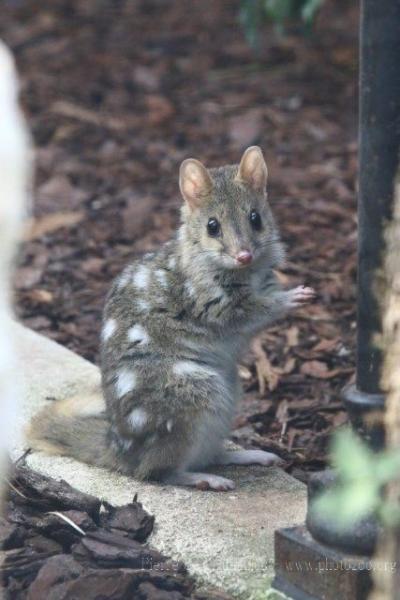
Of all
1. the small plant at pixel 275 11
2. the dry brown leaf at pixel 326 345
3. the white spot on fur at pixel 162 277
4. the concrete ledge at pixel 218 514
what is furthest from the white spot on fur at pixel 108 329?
the small plant at pixel 275 11

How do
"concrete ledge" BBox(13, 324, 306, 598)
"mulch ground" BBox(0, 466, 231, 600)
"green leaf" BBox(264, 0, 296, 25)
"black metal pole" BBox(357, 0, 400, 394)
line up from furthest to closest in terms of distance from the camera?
"green leaf" BBox(264, 0, 296, 25), "concrete ledge" BBox(13, 324, 306, 598), "mulch ground" BBox(0, 466, 231, 600), "black metal pole" BBox(357, 0, 400, 394)

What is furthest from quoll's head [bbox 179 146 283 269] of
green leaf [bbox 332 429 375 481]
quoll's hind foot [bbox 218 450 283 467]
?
green leaf [bbox 332 429 375 481]

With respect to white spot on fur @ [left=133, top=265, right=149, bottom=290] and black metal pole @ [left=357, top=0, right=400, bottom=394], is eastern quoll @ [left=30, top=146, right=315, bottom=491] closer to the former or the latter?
white spot on fur @ [left=133, top=265, right=149, bottom=290]

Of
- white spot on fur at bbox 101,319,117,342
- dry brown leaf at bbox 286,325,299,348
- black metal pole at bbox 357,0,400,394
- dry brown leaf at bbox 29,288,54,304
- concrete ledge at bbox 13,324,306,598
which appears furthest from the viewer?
dry brown leaf at bbox 29,288,54,304

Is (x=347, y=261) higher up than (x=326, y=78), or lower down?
lower down

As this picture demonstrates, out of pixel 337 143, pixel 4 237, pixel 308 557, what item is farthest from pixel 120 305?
pixel 337 143

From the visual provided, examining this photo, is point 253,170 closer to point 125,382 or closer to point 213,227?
point 213,227

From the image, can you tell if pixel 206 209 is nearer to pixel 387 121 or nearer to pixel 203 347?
pixel 203 347
